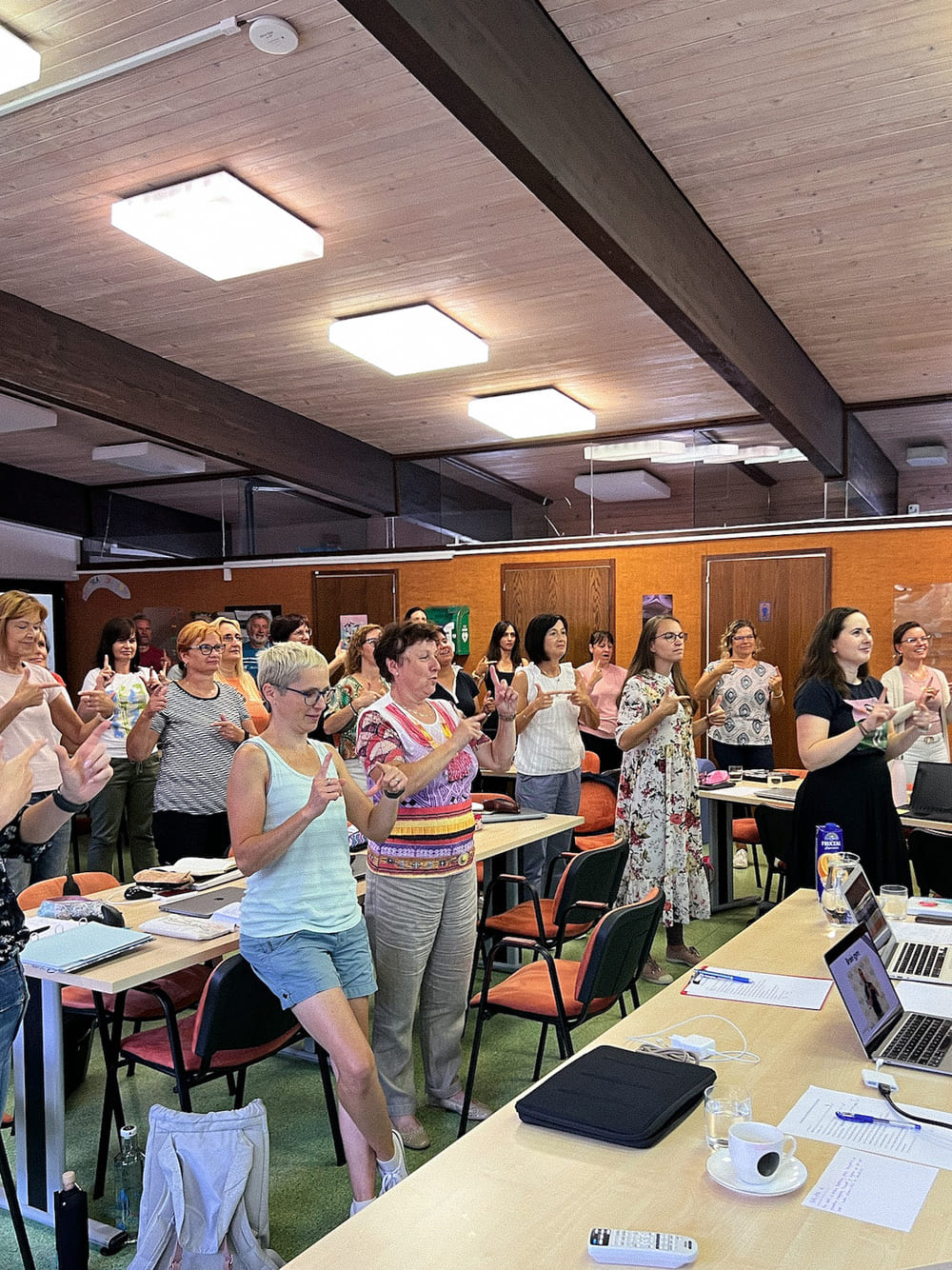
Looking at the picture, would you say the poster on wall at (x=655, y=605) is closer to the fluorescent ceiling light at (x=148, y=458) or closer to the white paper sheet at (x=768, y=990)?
the fluorescent ceiling light at (x=148, y=458)

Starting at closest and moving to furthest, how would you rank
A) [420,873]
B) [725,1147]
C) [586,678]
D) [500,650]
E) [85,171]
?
1. [725,1147]
2. [420,873]
3. [85,171]
4. [500,650]
5. [586,678]

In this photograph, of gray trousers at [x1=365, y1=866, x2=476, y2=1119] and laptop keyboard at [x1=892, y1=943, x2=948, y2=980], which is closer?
laptop keyboard at [x1=892, y1=943, x2=948, y2=980]

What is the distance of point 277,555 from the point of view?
11.1 meters

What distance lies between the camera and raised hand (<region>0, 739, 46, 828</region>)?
2.33 m

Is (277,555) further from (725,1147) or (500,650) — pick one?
(725,1147)

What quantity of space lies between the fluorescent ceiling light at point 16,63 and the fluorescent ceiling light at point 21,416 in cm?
512

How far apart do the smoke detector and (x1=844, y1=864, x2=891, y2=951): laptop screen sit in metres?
3.23

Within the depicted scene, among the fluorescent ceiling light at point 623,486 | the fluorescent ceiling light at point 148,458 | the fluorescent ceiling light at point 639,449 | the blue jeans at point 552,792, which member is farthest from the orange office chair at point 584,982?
the fluorescent ceiling light at point 148,458

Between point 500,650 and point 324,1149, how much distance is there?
5.18 meters

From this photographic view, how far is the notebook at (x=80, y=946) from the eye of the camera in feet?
10.1

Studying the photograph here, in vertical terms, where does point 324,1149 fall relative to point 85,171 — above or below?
below

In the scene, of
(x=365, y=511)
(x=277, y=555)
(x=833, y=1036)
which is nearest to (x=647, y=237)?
(x=833, y=1036)

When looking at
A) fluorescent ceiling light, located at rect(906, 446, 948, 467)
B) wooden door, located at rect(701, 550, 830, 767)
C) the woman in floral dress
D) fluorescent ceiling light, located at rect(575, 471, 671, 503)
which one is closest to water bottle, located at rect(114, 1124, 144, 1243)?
the woman in floral dress

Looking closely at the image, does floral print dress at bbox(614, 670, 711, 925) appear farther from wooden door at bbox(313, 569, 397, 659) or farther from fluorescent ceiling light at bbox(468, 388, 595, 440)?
wooden door at bbox(313, 569, 397, 659)
